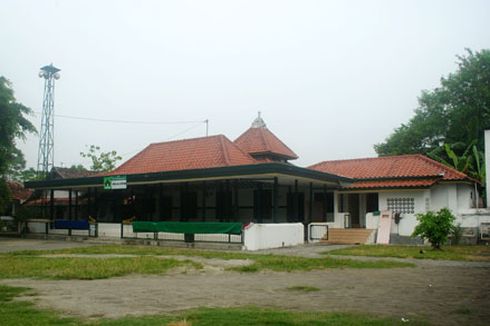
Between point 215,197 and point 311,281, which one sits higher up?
point 215,197

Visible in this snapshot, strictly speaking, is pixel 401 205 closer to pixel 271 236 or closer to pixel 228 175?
pixel 271 236

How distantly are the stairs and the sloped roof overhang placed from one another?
2.42m

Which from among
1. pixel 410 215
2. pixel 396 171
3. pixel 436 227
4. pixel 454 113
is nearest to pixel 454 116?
pixel 454 113

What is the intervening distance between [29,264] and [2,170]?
17416 millimetres

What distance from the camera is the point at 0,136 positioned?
28.0m

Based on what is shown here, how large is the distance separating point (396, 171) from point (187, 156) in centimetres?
1090

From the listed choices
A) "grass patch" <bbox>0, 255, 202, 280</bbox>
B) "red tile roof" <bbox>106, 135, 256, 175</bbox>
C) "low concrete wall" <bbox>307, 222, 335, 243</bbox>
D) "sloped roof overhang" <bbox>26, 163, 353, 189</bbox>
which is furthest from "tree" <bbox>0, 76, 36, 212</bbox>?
"low concrete wall" <bbox>307, 222, 335, 243</bbox>

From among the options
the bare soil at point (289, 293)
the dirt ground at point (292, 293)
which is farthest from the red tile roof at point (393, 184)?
the bare soil at point (289, 293)

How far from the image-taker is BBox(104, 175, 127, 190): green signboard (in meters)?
24.5

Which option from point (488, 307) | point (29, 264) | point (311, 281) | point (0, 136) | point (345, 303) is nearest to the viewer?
point (488, 307)

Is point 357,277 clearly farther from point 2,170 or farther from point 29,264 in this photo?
point 2,170

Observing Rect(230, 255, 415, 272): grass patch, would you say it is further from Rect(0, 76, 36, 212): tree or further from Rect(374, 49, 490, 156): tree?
Rect(374, 49, 490, 156): tree

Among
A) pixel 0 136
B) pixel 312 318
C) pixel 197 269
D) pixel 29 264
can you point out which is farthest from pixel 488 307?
pixel 0 136

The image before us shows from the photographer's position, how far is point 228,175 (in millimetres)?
20484
